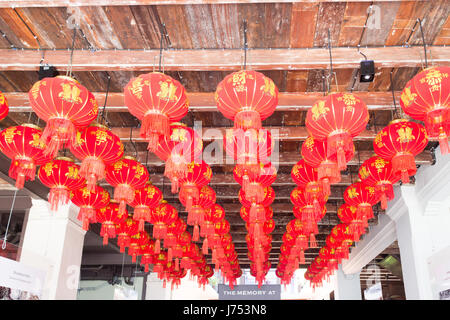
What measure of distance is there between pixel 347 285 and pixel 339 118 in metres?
9.31

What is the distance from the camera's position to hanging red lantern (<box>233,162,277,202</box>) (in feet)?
11.5

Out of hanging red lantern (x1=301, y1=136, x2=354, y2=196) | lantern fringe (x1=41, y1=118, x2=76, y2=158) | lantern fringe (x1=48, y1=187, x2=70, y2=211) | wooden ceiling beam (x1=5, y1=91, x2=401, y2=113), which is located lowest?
lantern fringe (x1=48, y1=187, x2=70, y2=211)

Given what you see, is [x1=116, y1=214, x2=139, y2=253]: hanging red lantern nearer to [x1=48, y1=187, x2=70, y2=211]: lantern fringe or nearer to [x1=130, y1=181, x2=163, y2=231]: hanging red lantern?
[x1=130, y1=181, x2=163, y2=231]: hanging red lantern

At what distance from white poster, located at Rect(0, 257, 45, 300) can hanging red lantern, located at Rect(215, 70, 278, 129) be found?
3513 mm

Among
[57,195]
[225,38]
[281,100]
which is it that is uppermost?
[225,38]

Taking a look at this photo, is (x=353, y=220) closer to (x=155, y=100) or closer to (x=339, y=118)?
(x=339, y=118)

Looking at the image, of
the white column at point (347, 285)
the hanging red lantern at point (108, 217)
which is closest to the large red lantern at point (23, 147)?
the hanging red lantern at point (108, 217)

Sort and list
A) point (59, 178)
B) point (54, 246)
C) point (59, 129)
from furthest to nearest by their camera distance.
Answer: point (54, 246) → point (59, 178) → point (59, 129)

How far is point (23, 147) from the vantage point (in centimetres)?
306

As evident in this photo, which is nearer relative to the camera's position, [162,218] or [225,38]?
[225,38]

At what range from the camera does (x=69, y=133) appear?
2588 millimetres

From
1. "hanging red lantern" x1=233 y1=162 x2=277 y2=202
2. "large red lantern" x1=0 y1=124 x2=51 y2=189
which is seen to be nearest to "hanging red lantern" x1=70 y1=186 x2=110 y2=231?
"large red lantern" x1=0 y1=124 x2=51 y2=189

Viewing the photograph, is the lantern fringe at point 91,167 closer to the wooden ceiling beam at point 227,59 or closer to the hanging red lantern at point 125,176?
the hanging red lantern at point 125,176

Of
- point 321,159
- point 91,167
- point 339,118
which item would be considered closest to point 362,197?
point 321,159
